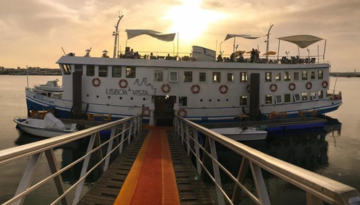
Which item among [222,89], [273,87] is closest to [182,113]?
[222,89]

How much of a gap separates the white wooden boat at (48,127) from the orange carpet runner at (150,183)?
13.8m

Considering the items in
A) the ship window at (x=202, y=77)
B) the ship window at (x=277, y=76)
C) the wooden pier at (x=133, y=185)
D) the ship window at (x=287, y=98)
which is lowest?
the wooden pier at (x=133, y=185)

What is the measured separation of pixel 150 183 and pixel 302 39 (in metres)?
30.2

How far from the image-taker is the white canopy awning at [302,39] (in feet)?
99.4

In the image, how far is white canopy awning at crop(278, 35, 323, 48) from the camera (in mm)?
30297

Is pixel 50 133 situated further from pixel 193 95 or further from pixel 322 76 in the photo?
pixel 322 76

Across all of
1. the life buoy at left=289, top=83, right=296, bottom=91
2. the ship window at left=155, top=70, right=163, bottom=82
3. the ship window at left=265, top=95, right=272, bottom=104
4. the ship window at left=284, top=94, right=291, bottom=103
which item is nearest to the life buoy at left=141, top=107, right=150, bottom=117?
the ship window at left=155, top=70, right=163, bottom=82

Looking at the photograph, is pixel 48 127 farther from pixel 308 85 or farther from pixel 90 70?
pixel 308 85

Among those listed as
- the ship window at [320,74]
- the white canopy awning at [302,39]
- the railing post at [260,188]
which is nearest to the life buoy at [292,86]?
the ship window at [320,74]

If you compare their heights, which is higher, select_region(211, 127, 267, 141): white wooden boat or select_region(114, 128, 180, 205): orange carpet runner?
select_region(114, 128, 180, 205): orange carpet runner

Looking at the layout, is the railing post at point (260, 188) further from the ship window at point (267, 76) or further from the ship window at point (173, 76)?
the ship window at point (267, 76)

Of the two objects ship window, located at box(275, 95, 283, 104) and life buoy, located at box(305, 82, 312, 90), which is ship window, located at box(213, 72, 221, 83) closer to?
ship window, located at box(275, 95, 283, 104)

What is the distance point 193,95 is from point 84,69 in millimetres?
10385

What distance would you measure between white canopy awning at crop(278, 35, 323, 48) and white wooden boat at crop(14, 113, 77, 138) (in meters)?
25.8
